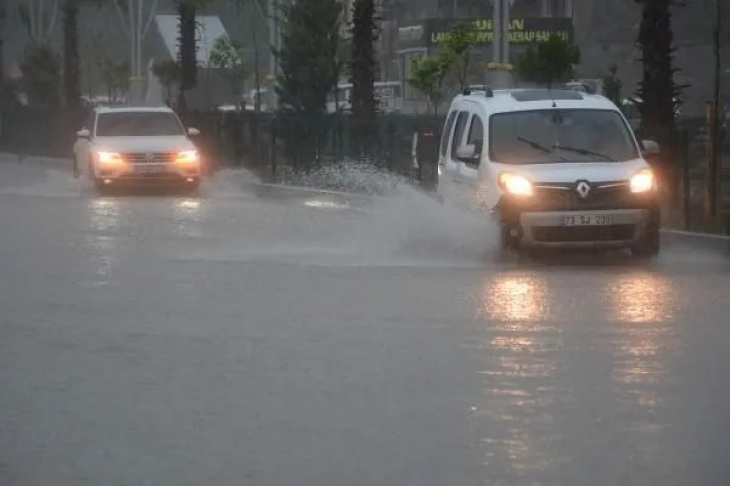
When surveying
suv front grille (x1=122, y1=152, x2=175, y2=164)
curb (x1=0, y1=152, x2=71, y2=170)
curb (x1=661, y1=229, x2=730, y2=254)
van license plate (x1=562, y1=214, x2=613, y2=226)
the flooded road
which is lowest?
the flooded road

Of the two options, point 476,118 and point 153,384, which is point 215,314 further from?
point 476,118

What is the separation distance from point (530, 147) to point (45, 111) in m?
36.8

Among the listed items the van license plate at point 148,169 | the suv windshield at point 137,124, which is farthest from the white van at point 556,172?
the suv windshield at point 137,124

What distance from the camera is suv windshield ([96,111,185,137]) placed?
31156 mm

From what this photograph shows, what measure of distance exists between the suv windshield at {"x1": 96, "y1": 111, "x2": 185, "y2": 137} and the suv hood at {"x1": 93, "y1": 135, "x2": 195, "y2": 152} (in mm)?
545

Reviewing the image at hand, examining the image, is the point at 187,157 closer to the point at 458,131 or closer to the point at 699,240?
the point at 458,131

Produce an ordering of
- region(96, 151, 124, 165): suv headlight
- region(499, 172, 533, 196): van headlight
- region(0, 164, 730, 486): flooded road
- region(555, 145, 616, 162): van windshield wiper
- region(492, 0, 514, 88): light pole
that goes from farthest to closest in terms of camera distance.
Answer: region(492, 0, 514, 88): light pole, region(96, 151, 124, 165): suv headlight, region(555, 145, 616, 162): van windshield wiper, region(499, 172, 533, 196): van headlight, region(0, 164, 730, 486): flooded road

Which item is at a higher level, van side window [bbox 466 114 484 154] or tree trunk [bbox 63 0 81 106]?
tree trunk [bbox 63 0 81 106]

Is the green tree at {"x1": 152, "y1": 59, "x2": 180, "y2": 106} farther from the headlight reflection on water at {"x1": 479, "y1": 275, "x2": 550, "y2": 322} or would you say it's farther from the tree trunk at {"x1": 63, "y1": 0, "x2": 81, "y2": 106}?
the headlight reflection on water at {"x1": 479, "y1": 275, "x2": 550, "y2": 322}

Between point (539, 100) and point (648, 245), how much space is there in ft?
6.84

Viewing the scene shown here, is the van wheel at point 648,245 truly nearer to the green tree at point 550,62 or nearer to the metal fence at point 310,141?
the metal fence at point 310,141

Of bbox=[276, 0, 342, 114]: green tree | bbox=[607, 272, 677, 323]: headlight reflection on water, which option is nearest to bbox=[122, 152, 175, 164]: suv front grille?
bbox=[276, 0, 342, 114]: green tree

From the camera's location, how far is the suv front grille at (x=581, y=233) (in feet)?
56.9

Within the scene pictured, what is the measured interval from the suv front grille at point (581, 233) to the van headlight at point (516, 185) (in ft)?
1.24
